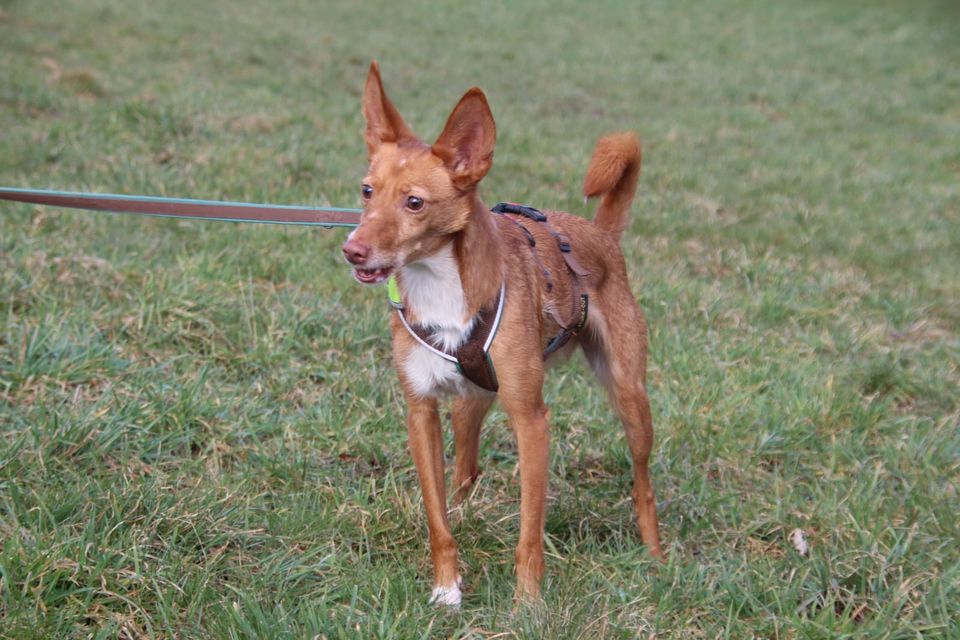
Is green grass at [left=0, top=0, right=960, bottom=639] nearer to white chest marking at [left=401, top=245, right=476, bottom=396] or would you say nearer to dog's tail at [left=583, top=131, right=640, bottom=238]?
white chest marking at [left=401, top=245, right=476, bottom=396]

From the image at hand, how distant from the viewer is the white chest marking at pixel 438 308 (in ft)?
9.77

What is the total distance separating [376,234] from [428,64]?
11.8 meters

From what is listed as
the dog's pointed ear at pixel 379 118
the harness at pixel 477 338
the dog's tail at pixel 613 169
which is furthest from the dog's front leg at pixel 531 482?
the dog's tail at pixel 613 169

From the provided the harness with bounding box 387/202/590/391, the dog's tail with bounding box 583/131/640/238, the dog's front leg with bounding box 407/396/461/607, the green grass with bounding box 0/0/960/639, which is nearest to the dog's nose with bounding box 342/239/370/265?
the harness with bounding box 387/202/590/391

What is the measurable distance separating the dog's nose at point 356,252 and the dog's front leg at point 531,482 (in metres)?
0.69

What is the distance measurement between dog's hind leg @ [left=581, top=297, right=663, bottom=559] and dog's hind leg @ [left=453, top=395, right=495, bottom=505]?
1.63 feet

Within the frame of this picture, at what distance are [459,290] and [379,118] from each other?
24.2 inches

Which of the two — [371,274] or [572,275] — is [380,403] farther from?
[371,274]

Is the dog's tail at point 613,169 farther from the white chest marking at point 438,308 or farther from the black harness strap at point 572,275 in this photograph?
the white chest marking at point 438,308

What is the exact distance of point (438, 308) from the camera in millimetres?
3006

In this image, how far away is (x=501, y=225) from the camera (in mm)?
3357

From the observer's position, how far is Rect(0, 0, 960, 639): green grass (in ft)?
9.80

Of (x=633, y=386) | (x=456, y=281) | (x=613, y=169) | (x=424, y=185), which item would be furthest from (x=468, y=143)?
(x=633, y=386)

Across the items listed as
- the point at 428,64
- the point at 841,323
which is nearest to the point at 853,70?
the point at 428,64
